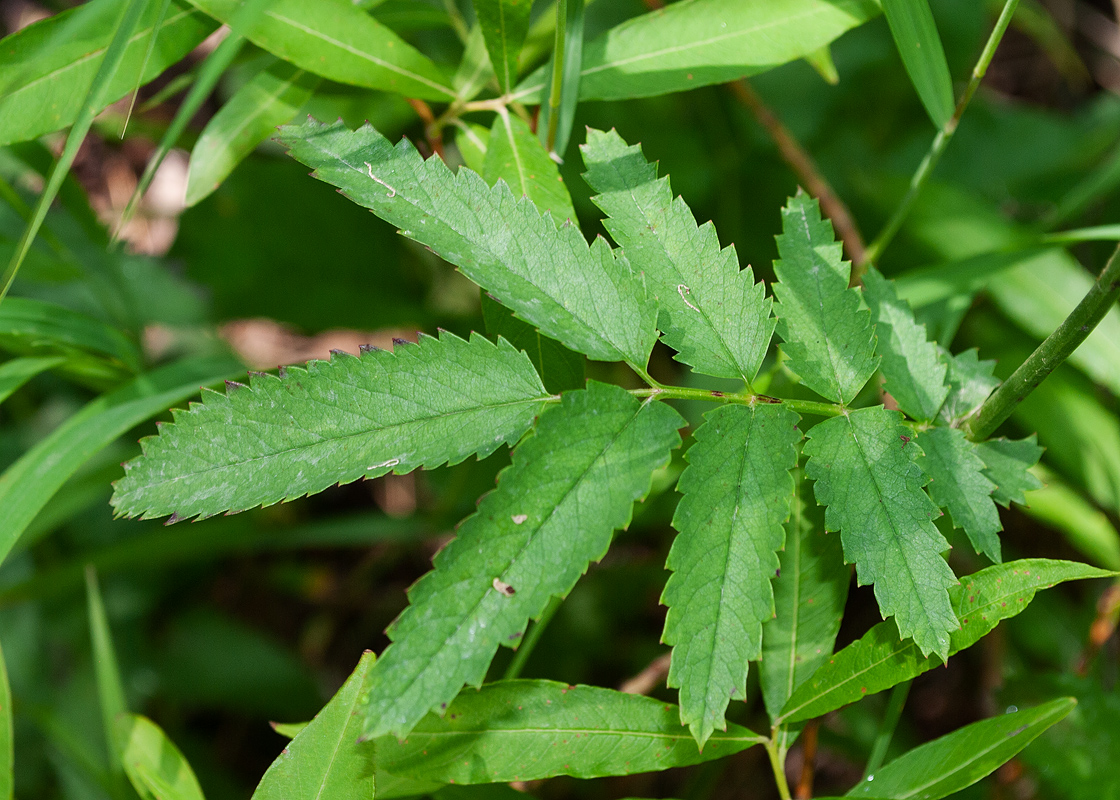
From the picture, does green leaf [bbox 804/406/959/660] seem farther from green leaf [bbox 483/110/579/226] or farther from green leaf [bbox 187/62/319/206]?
green leaf [bbox 187/62/319/206]

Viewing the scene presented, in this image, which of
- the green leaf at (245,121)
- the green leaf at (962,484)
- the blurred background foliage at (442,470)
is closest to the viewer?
the green leaf at (962,484)

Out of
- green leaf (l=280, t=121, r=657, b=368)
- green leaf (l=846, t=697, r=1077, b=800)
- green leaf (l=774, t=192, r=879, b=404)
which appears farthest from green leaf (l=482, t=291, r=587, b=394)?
green leaf (l=846, t=697, r=1077, b=800)

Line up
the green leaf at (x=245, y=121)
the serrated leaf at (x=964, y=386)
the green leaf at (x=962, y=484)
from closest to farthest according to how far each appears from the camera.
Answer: the green leaf at (x=962, y=484) < the serrated leaf at (x=964, y=386) < the green leaf at (x=245, y=121)

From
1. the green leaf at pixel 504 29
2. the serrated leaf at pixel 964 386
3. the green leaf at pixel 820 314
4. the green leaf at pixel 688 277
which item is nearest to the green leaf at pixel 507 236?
the green leaf at pixel 688 277

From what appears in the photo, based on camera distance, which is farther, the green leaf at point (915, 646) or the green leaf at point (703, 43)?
the green leaf at point (703, 43)

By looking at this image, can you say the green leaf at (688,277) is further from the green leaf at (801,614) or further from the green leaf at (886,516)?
the green leaf at (801,614)

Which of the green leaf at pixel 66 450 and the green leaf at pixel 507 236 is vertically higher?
the green leaf at pixel 507 236

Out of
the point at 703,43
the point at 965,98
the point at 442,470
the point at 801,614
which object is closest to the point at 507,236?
the point at 703,43
